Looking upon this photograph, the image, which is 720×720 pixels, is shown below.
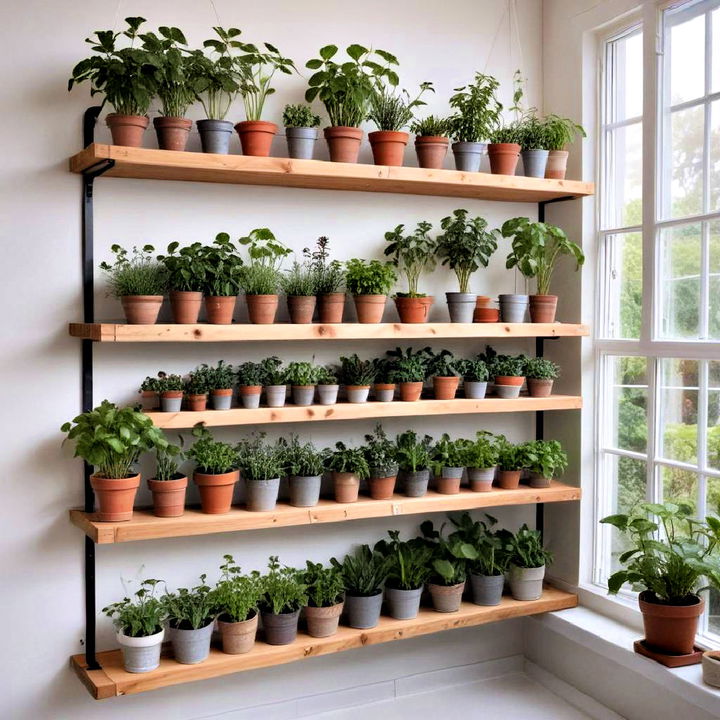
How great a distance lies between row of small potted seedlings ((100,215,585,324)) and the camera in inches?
115

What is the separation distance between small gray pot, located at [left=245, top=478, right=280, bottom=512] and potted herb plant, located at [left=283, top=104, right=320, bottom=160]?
1.20 meters

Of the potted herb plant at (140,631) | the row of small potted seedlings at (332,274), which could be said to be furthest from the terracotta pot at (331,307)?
the potted herb plant at (140,631)

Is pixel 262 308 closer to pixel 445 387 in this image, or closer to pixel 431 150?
pixel 445 387

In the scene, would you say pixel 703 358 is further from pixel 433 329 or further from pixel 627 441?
pixel 433 329

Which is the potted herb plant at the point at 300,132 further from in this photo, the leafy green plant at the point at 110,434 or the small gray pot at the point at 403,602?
the small gray pot at the point at 403,602

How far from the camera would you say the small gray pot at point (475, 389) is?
343 cm

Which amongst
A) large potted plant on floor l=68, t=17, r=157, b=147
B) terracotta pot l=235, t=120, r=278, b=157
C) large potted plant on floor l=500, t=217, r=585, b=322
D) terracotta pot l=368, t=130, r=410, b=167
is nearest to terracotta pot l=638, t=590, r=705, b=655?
large potted plant on floor l=500, t=217, r=585, b=322

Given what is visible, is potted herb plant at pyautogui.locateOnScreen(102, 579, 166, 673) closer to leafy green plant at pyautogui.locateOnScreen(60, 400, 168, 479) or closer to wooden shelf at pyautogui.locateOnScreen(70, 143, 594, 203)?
leafy green plant at pyautogui.locateOnScreen(60, 400, 168, 479)

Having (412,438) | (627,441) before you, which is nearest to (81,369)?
(412,438)

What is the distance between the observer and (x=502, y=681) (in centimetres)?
368

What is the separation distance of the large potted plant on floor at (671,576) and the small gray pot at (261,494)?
48.5 inches

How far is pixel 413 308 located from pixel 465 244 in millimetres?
347

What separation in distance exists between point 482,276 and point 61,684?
7.62 feet

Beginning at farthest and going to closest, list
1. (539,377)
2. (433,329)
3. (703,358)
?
(539,377) < (433,329) < (703,358)
